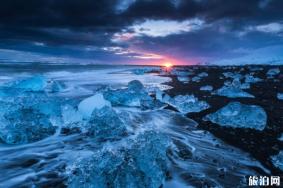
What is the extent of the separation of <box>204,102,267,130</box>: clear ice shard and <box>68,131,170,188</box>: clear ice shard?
409cm

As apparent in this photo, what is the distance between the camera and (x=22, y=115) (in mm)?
6273

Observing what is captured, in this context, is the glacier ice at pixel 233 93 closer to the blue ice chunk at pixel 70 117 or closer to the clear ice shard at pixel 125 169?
the blue ice chunk at pixel 70 117

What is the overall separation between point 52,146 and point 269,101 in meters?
10.5

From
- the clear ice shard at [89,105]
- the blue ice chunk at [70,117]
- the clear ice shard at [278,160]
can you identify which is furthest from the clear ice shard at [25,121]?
the clear ice shard at [278,160]

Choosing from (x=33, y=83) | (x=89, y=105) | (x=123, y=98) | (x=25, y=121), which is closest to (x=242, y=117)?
(x=89, y=105)

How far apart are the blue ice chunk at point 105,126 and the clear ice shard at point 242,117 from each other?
3.33m

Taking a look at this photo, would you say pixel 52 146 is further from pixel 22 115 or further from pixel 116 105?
pixel 116 105

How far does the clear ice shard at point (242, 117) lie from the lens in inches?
291

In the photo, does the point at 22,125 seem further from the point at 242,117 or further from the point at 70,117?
the point at 242,117

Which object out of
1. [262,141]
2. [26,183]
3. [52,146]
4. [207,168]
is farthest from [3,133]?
[262,141]

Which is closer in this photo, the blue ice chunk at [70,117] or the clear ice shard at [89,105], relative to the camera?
the blue ice chunk at [70,117]

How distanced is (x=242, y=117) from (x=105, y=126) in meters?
4.24

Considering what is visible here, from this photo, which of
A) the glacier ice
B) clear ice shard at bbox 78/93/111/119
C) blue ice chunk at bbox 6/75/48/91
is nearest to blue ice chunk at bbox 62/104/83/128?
clear ice shard at bbox 78/93/111/119

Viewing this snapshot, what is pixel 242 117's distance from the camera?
757 cm
